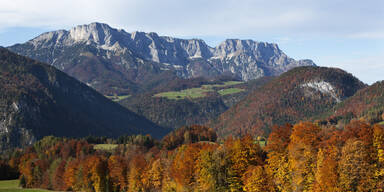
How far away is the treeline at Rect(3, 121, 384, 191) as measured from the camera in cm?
9531

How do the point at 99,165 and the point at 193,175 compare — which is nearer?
the point at 193,175

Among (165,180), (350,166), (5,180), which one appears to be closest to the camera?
(350,166)

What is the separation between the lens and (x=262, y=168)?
116312 millimetres

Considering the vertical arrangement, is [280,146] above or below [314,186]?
above

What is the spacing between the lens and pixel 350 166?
9425 cm

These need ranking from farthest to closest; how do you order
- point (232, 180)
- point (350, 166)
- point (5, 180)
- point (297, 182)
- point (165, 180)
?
point (5, 180)
point (165, 180)
point (232, 180)
point (297, 182)
point (350, 166)

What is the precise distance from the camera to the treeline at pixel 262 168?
95.3 metres

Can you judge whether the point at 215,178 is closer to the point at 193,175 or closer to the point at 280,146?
the point at 193,175

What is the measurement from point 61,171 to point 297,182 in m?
100

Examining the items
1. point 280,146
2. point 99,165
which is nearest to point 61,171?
point 99,165

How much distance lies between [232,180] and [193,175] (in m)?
15.3

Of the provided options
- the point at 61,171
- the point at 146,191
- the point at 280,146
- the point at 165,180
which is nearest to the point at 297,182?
the point at 280,146

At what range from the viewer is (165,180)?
134 meters

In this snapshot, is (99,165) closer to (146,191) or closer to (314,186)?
(146,191)
